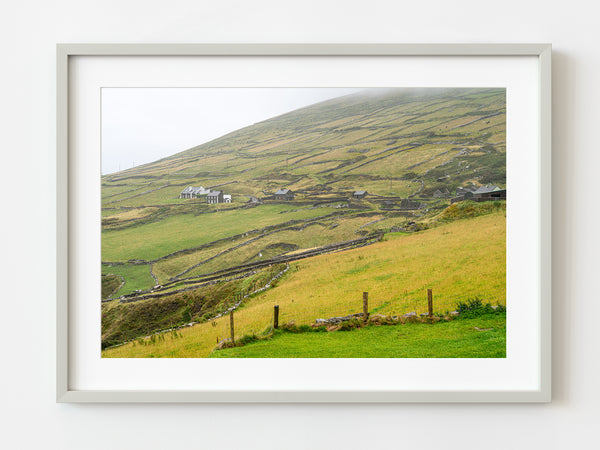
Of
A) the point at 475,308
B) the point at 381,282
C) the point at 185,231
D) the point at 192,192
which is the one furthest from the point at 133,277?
the point at 475,308

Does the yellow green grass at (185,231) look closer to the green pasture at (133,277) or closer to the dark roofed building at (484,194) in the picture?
the green pasture at (133,277)

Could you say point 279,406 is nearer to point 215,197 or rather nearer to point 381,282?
point 381,282

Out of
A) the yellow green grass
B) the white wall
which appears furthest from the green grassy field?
the white wall

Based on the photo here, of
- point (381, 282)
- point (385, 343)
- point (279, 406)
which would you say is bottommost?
point (279, 406)

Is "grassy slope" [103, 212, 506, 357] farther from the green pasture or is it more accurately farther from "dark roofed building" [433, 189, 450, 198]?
the green pasture
